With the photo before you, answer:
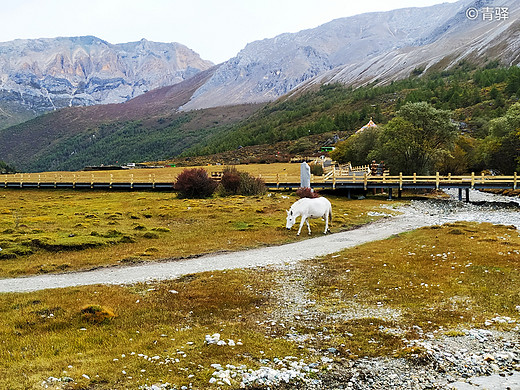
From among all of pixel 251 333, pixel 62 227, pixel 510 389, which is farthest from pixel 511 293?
pixel 62 227

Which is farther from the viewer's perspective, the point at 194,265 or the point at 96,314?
the point at 194,265

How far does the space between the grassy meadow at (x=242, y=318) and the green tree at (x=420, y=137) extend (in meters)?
46.7

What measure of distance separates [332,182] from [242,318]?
4945cm

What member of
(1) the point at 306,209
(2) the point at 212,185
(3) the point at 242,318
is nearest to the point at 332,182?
(2) the point at 212,185

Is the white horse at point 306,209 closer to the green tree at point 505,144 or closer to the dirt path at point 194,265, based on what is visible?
the dirt path at point 194,265

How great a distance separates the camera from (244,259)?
2388cm

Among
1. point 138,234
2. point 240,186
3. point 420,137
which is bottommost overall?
point 138,234

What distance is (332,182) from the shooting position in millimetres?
61562

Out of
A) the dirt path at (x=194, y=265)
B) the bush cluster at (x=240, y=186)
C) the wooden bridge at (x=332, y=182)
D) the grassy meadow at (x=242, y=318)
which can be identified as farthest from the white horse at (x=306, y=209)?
the wooden bridge at (x=332, y=182)

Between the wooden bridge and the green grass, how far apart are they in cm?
1487

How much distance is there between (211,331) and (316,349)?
10.8 feet

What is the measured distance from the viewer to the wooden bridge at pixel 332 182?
188ft

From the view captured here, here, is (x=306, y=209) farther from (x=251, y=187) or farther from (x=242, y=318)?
(x=251, y=187)

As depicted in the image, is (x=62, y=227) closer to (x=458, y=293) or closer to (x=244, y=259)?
(x=244, y=259)
